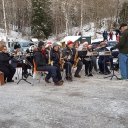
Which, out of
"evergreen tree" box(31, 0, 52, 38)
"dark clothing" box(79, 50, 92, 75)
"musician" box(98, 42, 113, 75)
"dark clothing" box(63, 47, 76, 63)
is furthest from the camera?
"evergreen tree" box(31, 0, 52, 38)

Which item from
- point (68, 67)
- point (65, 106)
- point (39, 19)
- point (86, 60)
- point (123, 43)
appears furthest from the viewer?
point (39, 19)

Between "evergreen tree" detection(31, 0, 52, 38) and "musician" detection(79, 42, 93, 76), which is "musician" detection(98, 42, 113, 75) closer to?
"musician" detection(79, 42, 93, 76)

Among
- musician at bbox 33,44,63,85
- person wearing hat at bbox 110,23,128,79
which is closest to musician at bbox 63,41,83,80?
musician at bbox 33,44,63,85

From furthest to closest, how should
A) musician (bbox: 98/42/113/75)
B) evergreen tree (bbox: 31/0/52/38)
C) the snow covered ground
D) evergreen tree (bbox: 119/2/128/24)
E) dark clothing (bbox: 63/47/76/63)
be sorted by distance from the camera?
evergreen tree (bbox: 31/0/52/38)
evergreen tree (bbox: 119/2/128/24)
musician (bbox: 98/42/113/75)
dark clothing (bbox: 63/47/76/63)
the snow covered ground

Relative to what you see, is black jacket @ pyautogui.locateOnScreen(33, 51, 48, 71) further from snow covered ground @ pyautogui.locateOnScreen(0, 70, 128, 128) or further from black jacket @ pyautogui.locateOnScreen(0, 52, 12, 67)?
black jacket @ pyautogui.locateOnScreen(0, 52, 12, 67)

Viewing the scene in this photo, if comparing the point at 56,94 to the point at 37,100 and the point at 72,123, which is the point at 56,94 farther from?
the point at 72,123

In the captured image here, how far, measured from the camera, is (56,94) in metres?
5.84

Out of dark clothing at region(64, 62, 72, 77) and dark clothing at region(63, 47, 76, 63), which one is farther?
dark clothing at region(63, 47, 76, 63)

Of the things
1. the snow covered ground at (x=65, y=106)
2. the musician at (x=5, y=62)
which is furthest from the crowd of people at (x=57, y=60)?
the snow covered ground at (x=65, y=106)

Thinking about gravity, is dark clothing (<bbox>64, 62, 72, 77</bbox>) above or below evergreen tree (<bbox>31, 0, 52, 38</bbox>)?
below

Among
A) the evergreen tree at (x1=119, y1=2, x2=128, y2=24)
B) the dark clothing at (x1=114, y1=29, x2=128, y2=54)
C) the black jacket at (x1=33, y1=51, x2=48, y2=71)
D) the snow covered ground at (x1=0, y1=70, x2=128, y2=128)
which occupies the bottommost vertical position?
the snow covered ground at (x1=0, y1=70, x2=128, y2=128)

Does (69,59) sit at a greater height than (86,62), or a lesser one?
greater

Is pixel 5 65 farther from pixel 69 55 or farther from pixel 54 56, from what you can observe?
pixel 69 55

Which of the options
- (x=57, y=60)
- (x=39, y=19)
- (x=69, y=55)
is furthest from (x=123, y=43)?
(x=39, y=19)
